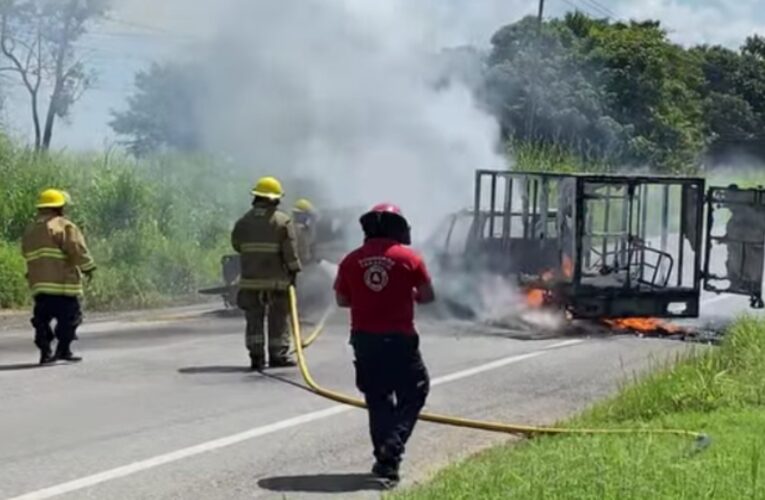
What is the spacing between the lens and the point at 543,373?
1344 centimetres

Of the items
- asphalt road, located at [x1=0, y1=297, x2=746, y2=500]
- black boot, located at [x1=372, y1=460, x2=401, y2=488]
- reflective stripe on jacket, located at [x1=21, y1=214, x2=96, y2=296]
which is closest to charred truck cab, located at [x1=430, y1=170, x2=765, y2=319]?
asphalt road, located at [x1=0, y1=297, x2=746, y2=500]

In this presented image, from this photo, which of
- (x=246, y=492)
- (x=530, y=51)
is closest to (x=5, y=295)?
(x=246, y=492)

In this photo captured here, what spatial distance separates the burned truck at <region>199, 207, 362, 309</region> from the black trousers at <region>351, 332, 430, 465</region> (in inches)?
386

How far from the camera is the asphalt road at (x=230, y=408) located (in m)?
8.29

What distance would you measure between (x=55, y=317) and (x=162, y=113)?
2477 cm

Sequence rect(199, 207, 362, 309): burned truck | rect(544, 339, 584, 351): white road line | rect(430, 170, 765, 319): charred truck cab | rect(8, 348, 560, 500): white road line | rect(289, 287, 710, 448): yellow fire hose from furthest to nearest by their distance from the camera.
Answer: rect(199, 207, 362, 309): burned truck < rect(430, 170, 765, 319): charred truck cab < rect(544, 339, 584, 351): white road line < rect(289, 287, 710, 448): yellow fire hose < rect(8, 348, 560, 500): white road line

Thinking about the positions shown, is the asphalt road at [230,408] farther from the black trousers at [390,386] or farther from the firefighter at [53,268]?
the firefighter at [53,268]

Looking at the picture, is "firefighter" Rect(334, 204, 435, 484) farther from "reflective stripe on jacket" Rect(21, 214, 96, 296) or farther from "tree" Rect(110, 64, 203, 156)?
"tree" Rect(110, 64, 203, 156)

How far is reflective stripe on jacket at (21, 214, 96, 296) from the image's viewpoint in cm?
1277

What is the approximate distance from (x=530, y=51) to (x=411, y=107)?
1945cm

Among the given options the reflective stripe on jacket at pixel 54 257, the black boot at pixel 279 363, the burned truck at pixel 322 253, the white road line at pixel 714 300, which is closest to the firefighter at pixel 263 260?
the black boot at pixel 279 363

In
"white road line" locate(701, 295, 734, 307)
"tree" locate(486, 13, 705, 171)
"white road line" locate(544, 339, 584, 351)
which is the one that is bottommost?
"white road line" locate(544, 339, 584, 351)

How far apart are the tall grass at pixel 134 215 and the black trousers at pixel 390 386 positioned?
39.8ft

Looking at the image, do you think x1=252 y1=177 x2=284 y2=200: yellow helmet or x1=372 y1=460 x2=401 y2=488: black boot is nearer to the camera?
x1=372 y1=460 x2=401 y2=488: black boot
